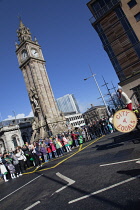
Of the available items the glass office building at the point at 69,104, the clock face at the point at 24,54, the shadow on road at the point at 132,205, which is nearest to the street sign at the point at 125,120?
the shadow on road at the point at 132,205

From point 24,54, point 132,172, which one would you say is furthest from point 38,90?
point 132,172

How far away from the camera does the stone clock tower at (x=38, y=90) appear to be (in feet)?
105

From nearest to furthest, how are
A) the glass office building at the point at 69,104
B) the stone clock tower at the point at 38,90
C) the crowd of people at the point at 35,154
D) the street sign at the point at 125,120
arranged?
the street sign at the point at 125,120 < the crowd of people at the point at 35,154 < the stone clock tower at the point at 38,90 < the glass office building at the point at 69,104

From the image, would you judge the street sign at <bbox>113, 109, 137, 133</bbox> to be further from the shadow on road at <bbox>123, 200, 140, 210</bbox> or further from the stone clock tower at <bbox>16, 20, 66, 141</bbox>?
the stone clock tower at <bbox>16, 20, 66, 141</bbox>

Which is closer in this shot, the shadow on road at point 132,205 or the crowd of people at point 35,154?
the shadow on road at point 132,205

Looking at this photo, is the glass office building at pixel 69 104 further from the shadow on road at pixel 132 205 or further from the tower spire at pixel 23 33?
the shadow on road at pixel 132 205

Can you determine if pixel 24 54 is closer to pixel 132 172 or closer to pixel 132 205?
pixel 132 172

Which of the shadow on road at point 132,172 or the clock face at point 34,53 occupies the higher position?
the clock face at point 34,53

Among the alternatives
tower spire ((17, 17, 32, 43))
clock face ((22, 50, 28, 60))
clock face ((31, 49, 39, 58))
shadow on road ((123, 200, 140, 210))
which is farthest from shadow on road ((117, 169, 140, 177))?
tower spire ((17, 17, 32, 43))

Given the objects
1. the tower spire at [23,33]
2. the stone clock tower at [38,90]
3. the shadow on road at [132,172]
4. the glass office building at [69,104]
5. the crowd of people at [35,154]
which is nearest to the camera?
the shadow on road at [132,172]

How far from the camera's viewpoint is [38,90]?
3394 cm

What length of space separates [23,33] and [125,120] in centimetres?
4092

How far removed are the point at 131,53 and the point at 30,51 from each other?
2357 centimetres

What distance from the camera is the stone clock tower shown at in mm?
31984
